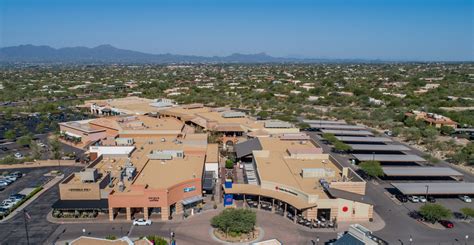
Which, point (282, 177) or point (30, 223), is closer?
point (30, 223)

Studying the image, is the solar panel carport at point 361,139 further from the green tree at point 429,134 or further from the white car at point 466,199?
the white car at point 466,199

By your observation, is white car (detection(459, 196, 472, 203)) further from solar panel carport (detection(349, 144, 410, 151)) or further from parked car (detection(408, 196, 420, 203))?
solar panel carport (detection(349, 144, 410, 151))

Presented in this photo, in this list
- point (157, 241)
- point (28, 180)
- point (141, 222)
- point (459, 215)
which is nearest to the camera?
point (157, 241)

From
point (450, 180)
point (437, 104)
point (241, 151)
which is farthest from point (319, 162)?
point (437, 104)

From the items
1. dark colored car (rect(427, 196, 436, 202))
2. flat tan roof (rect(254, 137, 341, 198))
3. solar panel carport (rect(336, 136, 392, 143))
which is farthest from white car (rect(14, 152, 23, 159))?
dark colored car (rect(427, 196, 436, 202))

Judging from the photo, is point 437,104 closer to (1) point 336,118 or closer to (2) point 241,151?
(1) point 336,118

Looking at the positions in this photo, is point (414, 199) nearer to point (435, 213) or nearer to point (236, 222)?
point (435, 213)

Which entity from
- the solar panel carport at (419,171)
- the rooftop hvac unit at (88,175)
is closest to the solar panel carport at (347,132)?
the solar panel carport at (419,171)

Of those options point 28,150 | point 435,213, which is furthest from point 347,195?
point 28,150
